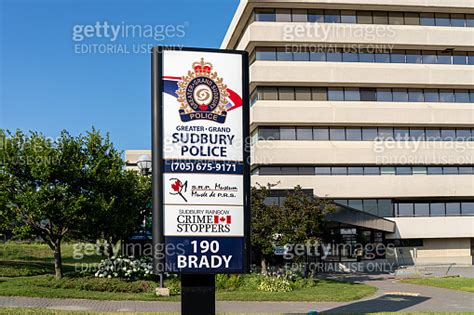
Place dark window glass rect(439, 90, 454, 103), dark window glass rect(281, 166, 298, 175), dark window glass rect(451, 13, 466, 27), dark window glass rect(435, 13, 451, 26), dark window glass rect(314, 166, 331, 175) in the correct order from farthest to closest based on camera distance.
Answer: dark window glass rect(451, 13, 466, 27) < dark window glass rect(435, 13, 451, 26) < dark window glass rect(439, 90, 454, 103) < dark window glass rect(314, 166, 331, 175) < dark window glass rect(281, 166, 298, 175)

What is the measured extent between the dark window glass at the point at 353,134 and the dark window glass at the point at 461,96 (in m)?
8.42

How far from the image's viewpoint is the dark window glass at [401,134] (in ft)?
145

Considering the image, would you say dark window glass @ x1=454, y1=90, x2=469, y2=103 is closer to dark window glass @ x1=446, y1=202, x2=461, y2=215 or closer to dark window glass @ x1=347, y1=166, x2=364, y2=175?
dark window glass @ x1=446, y1=202, x2=461, y2=215

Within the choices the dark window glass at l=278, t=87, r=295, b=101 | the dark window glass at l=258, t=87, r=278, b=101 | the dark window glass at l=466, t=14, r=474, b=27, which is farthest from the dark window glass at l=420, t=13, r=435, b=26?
the dark window glass at l=258, t=87, r=278, b=101

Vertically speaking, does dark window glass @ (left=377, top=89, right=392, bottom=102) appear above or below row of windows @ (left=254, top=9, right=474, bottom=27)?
below

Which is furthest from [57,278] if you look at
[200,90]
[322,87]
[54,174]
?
[322,87]

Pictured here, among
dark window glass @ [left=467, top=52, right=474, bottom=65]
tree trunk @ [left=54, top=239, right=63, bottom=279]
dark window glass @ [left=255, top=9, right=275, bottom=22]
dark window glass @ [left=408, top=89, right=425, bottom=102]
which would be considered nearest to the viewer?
tree trunk @ [left=54, top=239, right=63, bottom=279]

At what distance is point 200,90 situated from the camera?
11898 millimetres

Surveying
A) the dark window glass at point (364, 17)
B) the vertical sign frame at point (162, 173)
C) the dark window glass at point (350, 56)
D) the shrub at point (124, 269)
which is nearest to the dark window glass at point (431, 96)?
the dark window glass at point (350, 56)

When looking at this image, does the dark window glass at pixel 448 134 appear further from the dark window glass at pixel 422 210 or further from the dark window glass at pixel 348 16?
the dark window glass at pixel 348 16

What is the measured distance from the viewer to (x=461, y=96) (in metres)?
45.8

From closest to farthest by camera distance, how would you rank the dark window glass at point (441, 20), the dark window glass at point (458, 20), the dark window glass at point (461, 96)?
the dark window glass at point (461, 96) → the dark window glass at point (441, 20) → the dark window glass at point (458, 20)

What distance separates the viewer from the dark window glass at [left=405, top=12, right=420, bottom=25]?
45.2m

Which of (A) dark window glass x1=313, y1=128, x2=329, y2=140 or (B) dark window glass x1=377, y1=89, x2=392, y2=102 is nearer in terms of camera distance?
(A) dark window glass x1=313, y1=128, x2=329, y2=140
